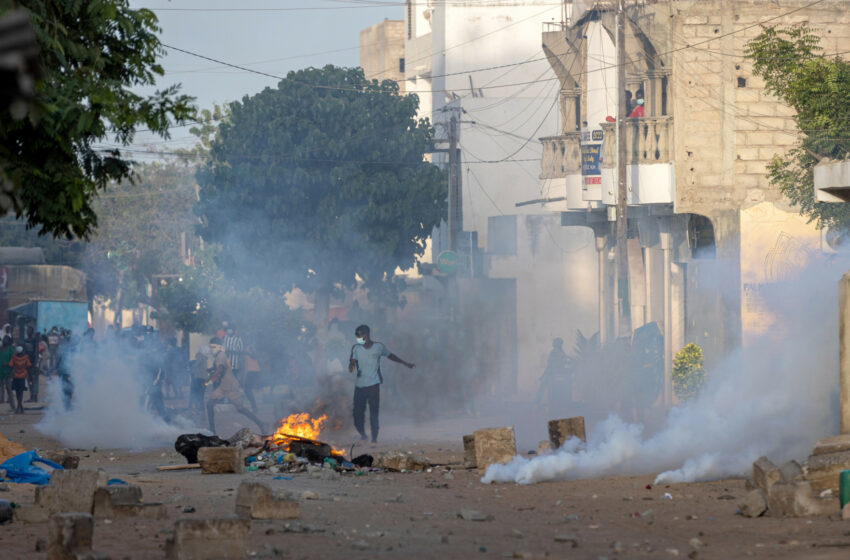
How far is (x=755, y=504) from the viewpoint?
8875mm

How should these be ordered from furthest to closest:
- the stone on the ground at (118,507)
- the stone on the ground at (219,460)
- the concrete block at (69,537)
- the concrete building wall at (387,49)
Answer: the concrete building wall at (387,49), the stone on the ground at (219,460), the stone on the ground at (118,507), the concrete block at (69,537)

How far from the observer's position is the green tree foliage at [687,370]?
20797 millimetres

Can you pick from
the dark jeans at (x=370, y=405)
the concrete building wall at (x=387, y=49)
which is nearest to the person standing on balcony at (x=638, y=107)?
the dark jeans at (x=370, y=405)

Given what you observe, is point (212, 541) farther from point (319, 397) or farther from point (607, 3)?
point (607, 3)

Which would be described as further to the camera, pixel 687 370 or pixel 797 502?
pixel 687 370

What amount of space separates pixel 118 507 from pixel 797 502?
4.95 meters

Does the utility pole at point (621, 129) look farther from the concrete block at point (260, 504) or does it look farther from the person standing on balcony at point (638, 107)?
the concrete block at point (260, 504)

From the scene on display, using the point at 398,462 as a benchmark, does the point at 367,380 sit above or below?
above

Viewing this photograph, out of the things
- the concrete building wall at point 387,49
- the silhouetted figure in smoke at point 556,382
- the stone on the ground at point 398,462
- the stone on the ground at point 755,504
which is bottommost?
the silhouetted figure in smoke at point 556,382

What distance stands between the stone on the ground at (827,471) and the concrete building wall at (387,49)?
5278cm

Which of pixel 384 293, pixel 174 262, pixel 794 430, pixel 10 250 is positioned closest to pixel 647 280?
pixel 384 293

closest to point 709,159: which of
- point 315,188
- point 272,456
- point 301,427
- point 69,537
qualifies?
point 301,427

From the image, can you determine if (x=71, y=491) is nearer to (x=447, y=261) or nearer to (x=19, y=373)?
Answer: (x=19, y=373)

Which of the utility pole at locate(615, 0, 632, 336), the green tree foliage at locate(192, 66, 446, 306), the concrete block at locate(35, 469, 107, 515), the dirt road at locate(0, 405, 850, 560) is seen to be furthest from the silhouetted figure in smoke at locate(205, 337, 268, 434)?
the green tree foliage at locate(192, 66, 446, 306)
